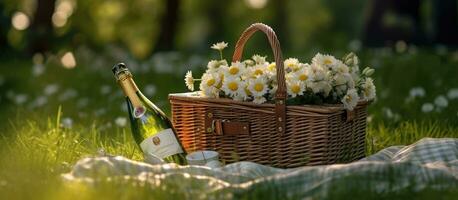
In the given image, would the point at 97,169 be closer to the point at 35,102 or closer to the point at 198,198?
the point at 198,198

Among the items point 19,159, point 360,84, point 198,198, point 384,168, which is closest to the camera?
point 198,198

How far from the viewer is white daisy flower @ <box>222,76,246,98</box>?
4.40 meters

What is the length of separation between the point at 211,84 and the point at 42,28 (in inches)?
315

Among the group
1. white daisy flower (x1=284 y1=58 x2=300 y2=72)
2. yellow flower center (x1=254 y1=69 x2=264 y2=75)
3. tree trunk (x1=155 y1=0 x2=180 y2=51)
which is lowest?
yellow flower center (x1=254 y1=69 x2=264 y2=75)

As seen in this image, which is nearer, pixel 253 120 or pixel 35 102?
pixel 253 120

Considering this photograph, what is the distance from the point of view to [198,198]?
3.30 metres

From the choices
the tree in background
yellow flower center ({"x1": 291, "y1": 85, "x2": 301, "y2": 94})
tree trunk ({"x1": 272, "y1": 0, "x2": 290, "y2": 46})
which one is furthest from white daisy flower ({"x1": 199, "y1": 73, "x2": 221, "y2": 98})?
tree trunk ({"x1": 272, "y1": 0, "x2": 290, "y2": 46})

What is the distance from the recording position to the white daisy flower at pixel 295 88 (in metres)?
4.32

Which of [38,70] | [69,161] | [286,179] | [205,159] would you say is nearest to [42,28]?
[38,70]

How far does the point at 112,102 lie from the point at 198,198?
475cm

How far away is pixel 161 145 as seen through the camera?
14.5 ft

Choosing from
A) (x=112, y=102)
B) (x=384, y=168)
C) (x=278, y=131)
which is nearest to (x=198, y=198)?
(x=384, y=168)

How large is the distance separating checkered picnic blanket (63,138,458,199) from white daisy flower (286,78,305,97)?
62 centimetres

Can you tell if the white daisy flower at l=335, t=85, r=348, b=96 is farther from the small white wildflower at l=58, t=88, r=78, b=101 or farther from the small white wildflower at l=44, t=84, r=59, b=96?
the small white wildflower at l=44, t=84, r=59, b=96
